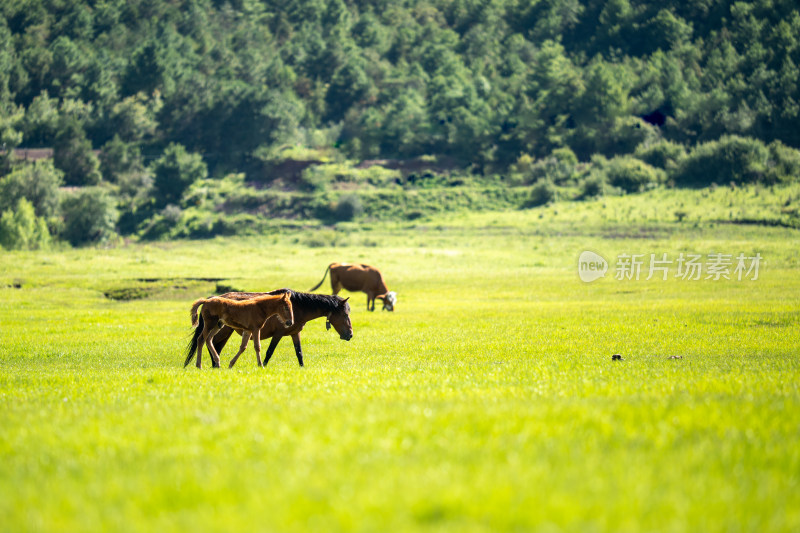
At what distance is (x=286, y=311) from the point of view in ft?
58.4

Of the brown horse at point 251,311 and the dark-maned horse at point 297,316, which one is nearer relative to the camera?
the brown horse at point 251,311

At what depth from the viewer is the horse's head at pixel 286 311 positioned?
17.7 meters

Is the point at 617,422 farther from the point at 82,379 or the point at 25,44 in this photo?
the point at 25,44

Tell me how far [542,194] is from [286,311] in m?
96.7

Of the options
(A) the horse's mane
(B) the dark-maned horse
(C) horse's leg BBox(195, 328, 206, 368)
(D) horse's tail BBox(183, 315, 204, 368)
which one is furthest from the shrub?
(C) horse's leg BBox(195, 328, 206, 368)

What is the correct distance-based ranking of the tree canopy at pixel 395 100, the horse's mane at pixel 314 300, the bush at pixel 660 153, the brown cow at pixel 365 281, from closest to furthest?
the horse's mane at pixel 314 300, the brown cow at pixel 365 281, the bush at pixel 660 153, the tree canopy at pixel 395 100

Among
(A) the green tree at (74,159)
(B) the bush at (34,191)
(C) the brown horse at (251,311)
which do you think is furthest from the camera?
(A) the green tree at (74,159)

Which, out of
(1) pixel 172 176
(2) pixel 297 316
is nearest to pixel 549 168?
(1) pixel 172 176

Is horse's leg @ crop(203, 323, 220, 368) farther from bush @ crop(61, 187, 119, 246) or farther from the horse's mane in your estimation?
bush @ crop(61, 187, 119, 246)

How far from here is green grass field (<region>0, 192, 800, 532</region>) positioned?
20.6 feet

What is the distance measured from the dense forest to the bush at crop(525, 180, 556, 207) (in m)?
0.23

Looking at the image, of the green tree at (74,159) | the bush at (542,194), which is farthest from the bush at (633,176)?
the green tree at (74,159)

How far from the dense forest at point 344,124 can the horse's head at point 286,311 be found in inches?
3215

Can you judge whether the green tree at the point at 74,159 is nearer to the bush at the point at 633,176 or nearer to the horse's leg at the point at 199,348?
the bush at the point at 633,176
